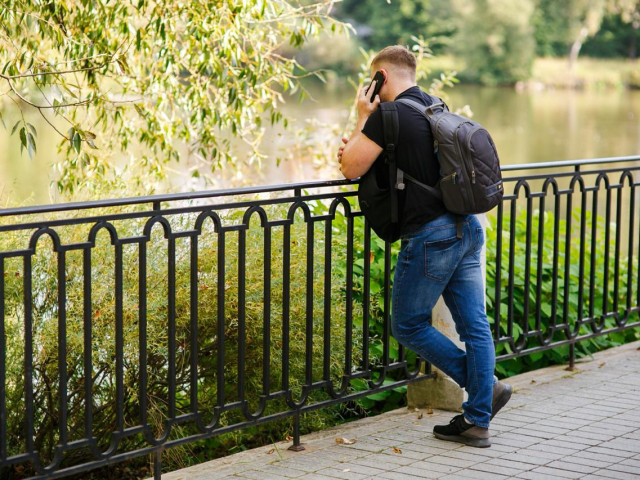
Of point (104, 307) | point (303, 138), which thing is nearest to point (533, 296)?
point (104, 307)

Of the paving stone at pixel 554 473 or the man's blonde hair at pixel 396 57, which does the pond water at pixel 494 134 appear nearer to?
the man's blonde hair at pixel 396 57

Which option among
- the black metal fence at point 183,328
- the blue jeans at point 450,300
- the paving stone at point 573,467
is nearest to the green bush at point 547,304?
the black metal fence at point 183,328

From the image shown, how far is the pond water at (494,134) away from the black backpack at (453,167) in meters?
2.35

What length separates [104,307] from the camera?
4.33m

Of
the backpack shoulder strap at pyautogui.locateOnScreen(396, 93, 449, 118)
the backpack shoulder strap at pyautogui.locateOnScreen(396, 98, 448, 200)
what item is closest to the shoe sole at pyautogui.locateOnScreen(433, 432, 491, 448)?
the backpack shoulder strap at pyautogui.locateOnScreen(396, 98, 448, 200)

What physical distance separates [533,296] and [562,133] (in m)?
28.8

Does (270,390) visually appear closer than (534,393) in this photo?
→ Yes

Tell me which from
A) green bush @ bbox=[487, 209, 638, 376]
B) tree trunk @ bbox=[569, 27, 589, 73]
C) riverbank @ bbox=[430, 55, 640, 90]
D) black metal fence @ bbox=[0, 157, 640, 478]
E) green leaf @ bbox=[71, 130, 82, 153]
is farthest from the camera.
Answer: tree trunk @ bbox=[569, 27, 589, 73]

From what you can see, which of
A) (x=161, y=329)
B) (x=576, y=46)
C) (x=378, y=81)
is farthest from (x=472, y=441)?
(x=576, y=46)

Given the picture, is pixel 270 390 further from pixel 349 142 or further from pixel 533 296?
pixel 533 296

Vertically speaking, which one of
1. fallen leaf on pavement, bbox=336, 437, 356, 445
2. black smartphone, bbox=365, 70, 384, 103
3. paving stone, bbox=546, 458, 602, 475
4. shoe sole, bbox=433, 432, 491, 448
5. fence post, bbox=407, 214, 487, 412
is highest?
black smartphone, bbox=365, 70, 384, 103

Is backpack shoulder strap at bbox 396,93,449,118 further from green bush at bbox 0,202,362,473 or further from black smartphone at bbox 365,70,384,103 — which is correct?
green bush at bbox 0,202,362,473

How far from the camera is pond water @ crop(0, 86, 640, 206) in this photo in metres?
10.9

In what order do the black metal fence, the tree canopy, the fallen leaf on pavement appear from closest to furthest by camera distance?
the black metal fence, the fallen leaf on pavement, the tree canopy
